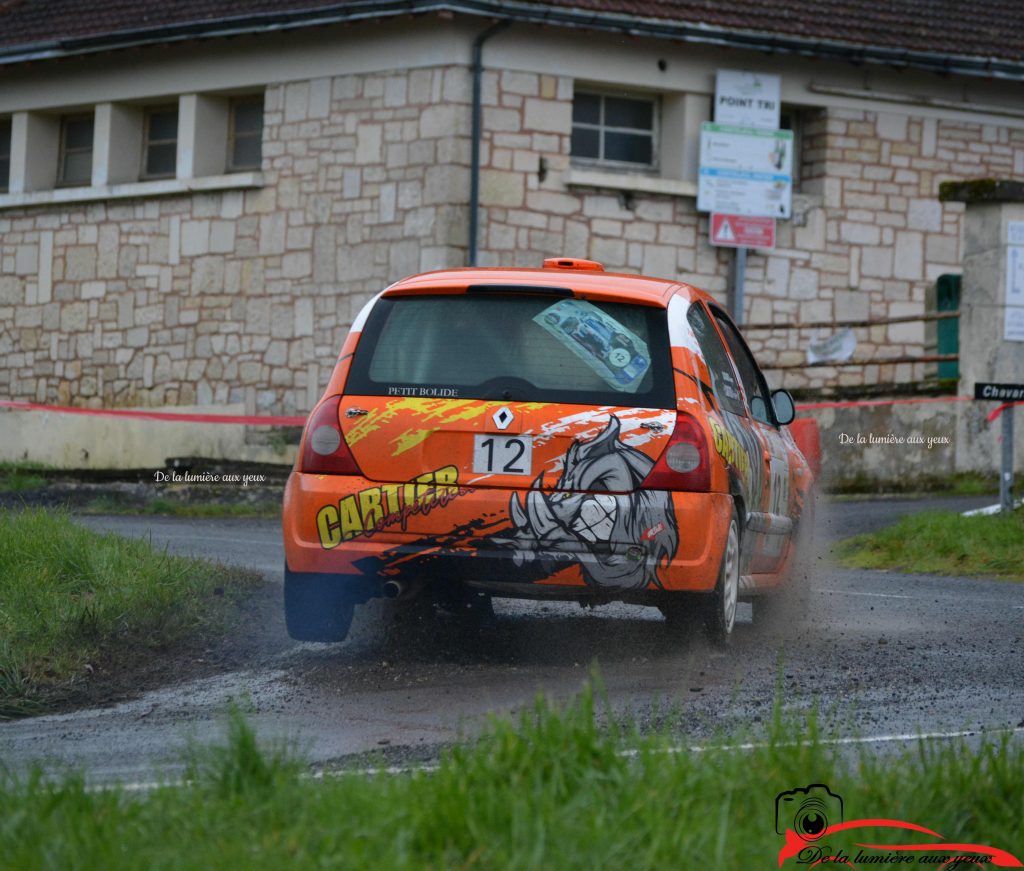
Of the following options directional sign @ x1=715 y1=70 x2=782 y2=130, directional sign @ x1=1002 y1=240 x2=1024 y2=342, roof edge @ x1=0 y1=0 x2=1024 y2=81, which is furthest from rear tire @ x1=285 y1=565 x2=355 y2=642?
directional sign @ x1=715 y1=70 x2=782 y2=130

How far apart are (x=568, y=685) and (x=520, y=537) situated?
1.97ft

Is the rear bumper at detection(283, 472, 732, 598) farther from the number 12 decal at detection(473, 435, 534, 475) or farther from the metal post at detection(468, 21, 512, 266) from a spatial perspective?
the metal post at detection(468, 21, 512, 266)

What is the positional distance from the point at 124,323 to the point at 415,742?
1789 cm

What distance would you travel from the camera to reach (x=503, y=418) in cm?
688

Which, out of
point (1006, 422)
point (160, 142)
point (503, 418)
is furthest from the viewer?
point (160, 142)

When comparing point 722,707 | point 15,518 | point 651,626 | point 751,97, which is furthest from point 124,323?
point 722,707

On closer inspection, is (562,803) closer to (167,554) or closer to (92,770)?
(92,770)

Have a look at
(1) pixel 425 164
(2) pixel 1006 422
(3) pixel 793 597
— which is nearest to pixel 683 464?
(3) pixel 793 597

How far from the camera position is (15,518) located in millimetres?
9859

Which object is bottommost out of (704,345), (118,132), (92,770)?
(92,770)

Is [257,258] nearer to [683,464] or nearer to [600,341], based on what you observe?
[600,341]

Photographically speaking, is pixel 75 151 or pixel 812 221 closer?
pixel 812 221

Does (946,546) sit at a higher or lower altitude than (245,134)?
lower

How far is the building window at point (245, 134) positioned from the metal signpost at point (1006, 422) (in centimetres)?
1092
